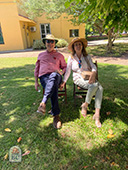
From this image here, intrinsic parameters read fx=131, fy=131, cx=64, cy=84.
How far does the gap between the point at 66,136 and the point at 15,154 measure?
914 millimetres

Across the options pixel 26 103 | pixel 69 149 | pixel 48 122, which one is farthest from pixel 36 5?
pixel 69 149

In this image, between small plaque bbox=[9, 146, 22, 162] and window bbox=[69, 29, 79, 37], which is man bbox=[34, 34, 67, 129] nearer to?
small plaque bbox=[9, 146, 22, 162]

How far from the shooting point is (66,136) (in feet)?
8.07

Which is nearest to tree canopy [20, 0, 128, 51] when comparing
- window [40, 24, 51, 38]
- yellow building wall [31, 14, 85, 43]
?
yellow building wall [31, 14, 85, 43]

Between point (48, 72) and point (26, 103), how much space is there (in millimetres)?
1277

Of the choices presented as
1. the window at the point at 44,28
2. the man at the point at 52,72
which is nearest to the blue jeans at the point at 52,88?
the man at the point at 52,72

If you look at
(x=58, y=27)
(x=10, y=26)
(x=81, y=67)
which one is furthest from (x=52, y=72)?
(x=58, y=27)

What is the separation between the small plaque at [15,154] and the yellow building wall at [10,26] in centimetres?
1424

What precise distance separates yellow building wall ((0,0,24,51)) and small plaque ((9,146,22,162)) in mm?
14240

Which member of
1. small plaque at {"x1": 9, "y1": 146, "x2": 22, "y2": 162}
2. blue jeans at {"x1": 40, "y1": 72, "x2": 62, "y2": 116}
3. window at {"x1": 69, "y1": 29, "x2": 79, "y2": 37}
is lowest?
small plaque at {"x1": 9, "y1": 146, "x2": 22, "y2": 162}

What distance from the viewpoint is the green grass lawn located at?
6.46ft

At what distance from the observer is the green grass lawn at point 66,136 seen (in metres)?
1.97

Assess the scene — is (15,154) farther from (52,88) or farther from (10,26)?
(10,26)

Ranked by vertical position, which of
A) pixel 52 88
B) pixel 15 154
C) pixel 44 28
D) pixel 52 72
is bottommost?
pixel 15 154
